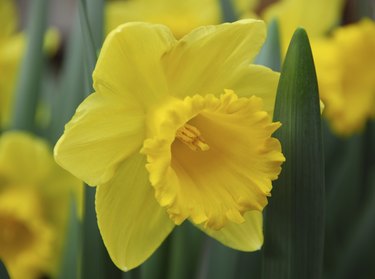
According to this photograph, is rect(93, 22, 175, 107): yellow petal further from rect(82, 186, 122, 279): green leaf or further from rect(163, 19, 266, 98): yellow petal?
rect(82, 186, 122, 279): green leaf

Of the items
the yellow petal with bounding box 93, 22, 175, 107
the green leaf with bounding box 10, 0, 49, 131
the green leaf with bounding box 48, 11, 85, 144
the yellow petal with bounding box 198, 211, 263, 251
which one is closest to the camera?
the yellow petal with bounding box 93, 22, 175, 107

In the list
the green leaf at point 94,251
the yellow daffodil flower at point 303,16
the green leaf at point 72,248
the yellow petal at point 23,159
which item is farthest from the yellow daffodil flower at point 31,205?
the yellow daffodil flower at point 303,16

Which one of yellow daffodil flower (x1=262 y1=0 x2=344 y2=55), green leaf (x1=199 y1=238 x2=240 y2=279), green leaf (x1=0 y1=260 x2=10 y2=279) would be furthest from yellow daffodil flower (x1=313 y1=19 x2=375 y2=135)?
green leaf (x1=0 y1=260 x2=10 y2=279)

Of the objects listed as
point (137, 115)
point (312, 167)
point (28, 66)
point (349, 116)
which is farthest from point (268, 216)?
point (28, 66)

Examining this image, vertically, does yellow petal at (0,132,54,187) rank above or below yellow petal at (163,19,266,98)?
below

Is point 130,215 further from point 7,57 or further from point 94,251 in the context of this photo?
point 7,57
